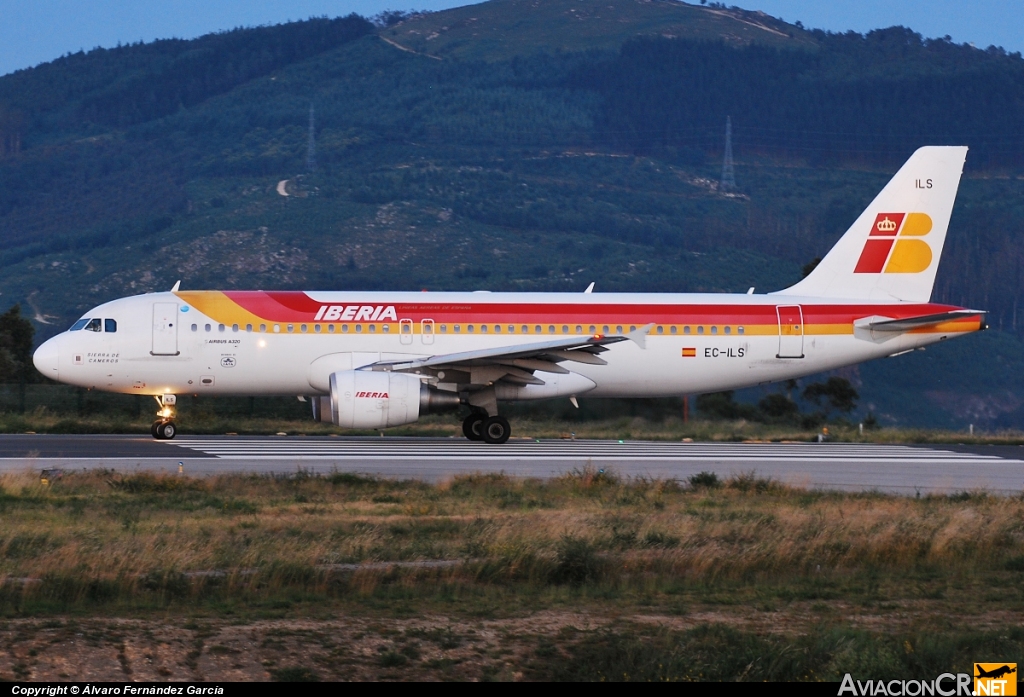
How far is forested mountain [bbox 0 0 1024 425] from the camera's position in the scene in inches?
4284

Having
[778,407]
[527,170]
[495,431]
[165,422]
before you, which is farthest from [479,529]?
[527,170]

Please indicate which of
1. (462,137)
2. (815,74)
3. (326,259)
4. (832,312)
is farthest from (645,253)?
(832,312)

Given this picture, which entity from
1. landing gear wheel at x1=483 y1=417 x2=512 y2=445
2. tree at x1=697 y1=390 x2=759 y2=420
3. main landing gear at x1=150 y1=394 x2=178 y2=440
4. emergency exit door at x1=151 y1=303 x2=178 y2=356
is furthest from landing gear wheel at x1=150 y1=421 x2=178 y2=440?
tree at x1=697 y1=390 x2=759 y2=420

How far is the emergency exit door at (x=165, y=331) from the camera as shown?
89.6 ft

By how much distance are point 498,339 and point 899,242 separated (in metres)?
10.1

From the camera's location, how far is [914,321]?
96.7 feet

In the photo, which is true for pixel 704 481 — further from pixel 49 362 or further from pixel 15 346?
pixel 15 346

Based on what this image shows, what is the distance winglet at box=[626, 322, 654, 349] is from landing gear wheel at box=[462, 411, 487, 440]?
3.70 m

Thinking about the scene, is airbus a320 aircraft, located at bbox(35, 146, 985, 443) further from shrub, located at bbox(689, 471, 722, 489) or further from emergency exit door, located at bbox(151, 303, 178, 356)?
shrub, located at bbox(689, 471, 722, 489)

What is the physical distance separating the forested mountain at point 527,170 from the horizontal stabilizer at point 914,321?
53850 millimetres

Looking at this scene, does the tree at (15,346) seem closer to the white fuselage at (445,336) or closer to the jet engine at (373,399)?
the white fuselage at (445,336)

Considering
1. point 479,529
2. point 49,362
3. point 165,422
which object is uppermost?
point 49,362

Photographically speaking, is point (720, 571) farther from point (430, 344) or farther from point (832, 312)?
point (832, 312)

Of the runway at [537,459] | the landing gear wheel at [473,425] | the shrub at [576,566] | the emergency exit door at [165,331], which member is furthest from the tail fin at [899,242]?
the shrub at [576,566]
